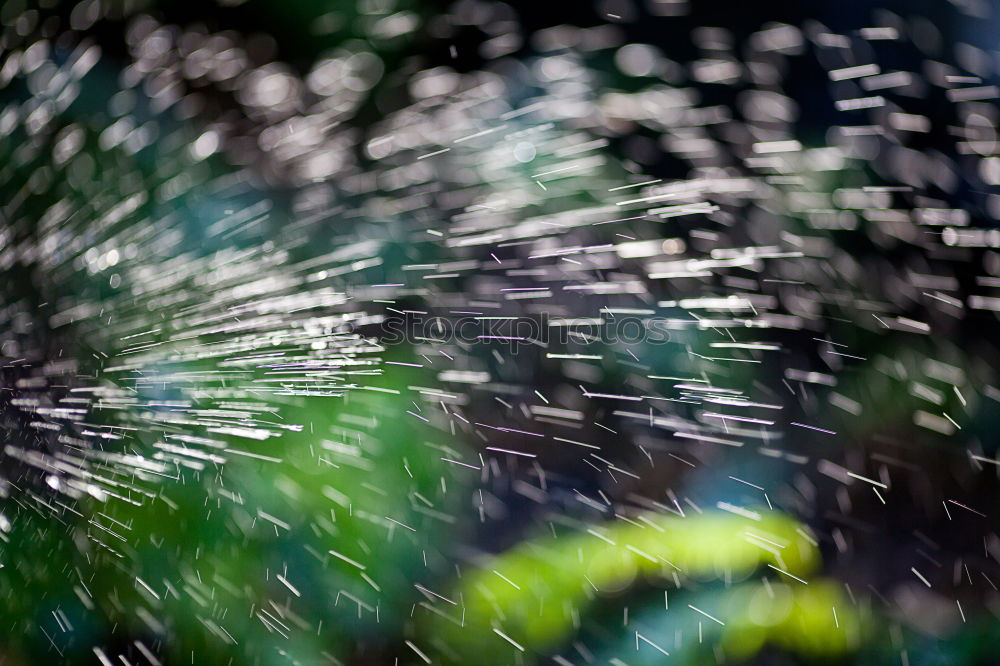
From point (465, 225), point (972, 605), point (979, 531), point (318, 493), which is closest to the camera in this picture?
point (318, 493)

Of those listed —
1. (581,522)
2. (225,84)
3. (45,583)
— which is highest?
(225,84)

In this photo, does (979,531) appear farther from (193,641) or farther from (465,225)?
(193,641)

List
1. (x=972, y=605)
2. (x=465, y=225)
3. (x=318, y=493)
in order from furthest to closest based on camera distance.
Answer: (x=465, y=225), (x=972, y=605), (x=318, y=493)

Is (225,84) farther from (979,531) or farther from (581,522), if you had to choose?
(979,531)

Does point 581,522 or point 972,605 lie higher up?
point 581,522

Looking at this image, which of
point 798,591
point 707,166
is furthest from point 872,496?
point 707,166

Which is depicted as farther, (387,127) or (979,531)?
(387,127)
